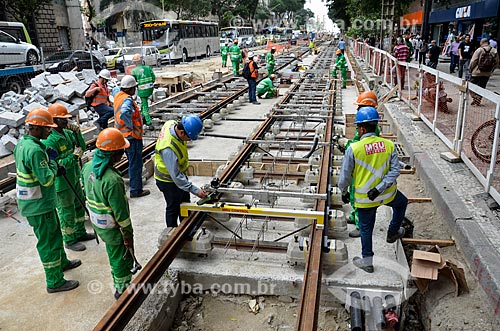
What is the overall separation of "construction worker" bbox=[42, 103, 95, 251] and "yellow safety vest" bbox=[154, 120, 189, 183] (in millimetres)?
1152

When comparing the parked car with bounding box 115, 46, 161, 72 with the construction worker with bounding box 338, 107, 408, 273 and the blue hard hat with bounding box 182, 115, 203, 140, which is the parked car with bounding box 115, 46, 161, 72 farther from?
the construction worker with bounding box 338, 107, 408, 273

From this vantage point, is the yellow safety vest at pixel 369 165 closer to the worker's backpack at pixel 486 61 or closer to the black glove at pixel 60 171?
the black glove at pixel 60 171

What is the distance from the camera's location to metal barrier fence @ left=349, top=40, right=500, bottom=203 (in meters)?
5.35

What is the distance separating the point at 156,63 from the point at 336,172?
2398cm

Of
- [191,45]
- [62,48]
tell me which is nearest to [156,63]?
[191,45]

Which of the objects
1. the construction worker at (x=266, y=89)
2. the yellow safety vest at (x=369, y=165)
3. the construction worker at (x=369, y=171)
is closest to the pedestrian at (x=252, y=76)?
the construction worker at (x=266, y=89)

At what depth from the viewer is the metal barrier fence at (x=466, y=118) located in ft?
17.5

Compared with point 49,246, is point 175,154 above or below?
above

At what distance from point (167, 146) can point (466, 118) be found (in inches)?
191

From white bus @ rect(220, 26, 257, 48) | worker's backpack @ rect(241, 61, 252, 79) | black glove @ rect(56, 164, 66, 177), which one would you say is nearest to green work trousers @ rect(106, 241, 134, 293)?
black glove @ rect(56, 164, 66, 177)

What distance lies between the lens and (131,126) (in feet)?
21.6

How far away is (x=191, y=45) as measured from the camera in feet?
116

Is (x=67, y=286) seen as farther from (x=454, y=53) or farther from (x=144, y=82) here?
(x=454, y=53)

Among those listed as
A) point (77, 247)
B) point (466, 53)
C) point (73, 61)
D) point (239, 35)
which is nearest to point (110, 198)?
point (77, 247)
